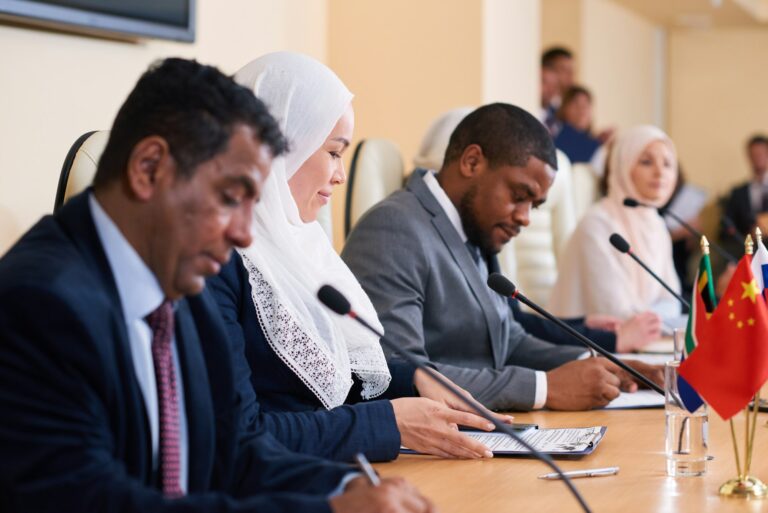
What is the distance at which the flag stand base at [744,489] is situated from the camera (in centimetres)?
156

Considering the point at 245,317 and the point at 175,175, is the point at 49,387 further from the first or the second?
the point at 245,317

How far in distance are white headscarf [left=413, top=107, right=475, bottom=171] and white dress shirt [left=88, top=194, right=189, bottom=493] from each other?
2.40 m

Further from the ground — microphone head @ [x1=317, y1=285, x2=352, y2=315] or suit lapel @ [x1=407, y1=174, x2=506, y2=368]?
microphone head @ [x1=317, y1=285, x2=352, y2=315]

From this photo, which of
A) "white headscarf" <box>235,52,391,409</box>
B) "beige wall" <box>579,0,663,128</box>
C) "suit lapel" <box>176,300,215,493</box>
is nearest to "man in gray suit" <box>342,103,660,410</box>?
"white headscarf" <box>235,52,391,409</box>

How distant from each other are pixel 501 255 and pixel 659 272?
89cm

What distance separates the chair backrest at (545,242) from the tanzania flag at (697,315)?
80.1 inches

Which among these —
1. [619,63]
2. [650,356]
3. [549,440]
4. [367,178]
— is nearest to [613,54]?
[619,63]

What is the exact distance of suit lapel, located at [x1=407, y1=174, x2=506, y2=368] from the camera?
2525mm

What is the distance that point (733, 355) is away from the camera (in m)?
1.61

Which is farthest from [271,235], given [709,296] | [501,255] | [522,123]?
[501,255]

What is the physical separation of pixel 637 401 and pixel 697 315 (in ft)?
1.96

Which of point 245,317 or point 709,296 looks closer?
point 245,317

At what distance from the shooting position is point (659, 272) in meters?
4.39

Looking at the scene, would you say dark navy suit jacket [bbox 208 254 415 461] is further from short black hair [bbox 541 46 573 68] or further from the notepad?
short black hair [bbox 541 46 573 68]
